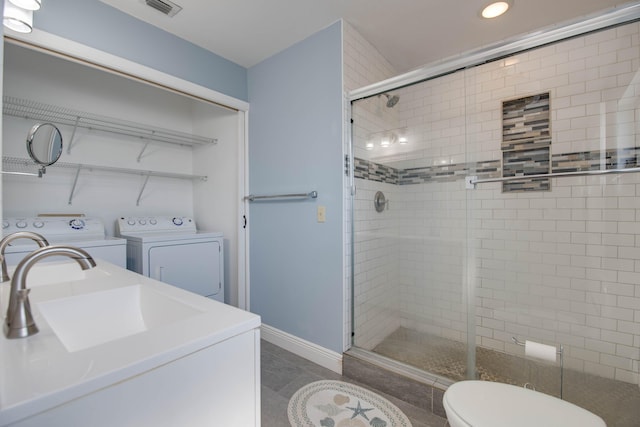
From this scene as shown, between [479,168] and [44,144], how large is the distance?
248 cm

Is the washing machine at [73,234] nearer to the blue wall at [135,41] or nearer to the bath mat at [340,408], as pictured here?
the blue wall at [135,41]

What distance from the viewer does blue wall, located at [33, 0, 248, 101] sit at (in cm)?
163

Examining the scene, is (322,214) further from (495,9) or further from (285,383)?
(495,9)

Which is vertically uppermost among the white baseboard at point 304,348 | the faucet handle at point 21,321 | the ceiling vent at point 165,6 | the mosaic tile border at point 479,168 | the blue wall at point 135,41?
the ceiling vent at point 165,6

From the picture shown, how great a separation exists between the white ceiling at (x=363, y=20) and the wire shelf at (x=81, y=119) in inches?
34.4

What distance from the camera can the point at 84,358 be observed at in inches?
22.4

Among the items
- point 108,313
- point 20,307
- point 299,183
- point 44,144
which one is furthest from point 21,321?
point 299,183

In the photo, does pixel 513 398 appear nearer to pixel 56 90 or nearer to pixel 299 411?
pixel 299 411

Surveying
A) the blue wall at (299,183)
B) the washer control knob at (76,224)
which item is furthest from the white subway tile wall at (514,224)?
the washer control knob at (76,224)

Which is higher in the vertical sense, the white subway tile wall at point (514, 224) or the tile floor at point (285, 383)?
the white subway tile wall at point (514, 224)

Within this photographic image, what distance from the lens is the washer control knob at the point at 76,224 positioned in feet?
7.01

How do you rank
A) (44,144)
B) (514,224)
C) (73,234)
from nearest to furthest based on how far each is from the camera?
(44,144), (514,224), (73,234)

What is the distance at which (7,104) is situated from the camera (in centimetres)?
196

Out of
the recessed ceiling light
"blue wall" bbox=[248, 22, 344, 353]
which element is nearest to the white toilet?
"blue wall" bbox=[248, 22, 344, 353]
